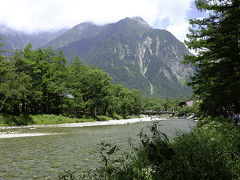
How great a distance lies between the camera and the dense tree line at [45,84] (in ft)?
136

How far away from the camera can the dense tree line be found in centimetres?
4134

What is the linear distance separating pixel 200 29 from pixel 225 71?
272 inches

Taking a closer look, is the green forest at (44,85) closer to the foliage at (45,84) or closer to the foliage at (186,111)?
the foliage at (45,84)

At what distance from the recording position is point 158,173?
5.54 meters

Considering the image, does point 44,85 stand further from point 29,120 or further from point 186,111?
point 186,111

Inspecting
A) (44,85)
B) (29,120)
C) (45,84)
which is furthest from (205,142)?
(44,85)

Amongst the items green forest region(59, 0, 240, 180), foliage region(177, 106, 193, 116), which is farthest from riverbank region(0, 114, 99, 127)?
foliage region(177, 106, 193, 116)

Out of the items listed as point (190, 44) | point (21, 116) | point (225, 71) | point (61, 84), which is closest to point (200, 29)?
point (190, 44)

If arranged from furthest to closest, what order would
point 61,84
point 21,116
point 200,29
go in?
point 61,84 → point 21,116 → point 200,29

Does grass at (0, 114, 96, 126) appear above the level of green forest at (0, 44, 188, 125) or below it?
below

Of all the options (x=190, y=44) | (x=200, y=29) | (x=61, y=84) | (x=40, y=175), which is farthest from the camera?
(x=61, y=84)

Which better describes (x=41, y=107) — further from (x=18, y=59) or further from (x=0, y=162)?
(x=0, y=162)

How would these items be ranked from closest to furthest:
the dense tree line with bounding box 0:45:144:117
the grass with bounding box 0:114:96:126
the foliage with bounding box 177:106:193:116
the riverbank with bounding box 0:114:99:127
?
1. the riverbank with bounding box 0:114:99:127
2. the grass with bounding box 0:114:96:126
3. the dense tree line with bounding box 0:45:144:117
4. the foliage with bounding box 177:106:193:116

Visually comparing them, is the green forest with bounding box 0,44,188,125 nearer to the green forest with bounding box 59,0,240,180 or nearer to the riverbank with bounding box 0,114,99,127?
the riverbank with bounding box 0,114,99,127
